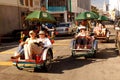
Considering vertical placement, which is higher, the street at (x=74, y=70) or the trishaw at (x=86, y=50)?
the trishaw at (x=86, y=50)

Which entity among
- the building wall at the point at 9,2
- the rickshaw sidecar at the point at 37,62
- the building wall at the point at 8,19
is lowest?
the rickshaw sidecar at the point at 37,62

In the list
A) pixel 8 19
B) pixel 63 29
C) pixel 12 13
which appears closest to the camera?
pixel 63 29

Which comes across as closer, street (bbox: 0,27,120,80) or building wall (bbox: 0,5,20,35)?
street (bbox: 0,27,120,80)

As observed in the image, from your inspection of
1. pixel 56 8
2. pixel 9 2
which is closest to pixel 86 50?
pixel 9 2

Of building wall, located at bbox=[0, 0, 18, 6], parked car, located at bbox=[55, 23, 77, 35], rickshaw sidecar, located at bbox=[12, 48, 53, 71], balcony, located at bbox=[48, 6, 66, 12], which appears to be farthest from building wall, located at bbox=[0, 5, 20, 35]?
balcony, located at bbox=[48, 6, 66, 12]

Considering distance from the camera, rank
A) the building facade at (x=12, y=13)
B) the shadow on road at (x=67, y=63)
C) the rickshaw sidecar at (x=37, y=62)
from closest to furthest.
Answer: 1. the rickshaw sidecar at (x=37, y=62)
2. the shadow on road at (x=67, y=63)
3. the building facade at (x=12, y=13)

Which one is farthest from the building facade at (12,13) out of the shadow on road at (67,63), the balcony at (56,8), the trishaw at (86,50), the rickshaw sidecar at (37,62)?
the balcony at (56,8)

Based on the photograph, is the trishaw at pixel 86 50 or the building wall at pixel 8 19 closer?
the trishaw at pixel 86 50

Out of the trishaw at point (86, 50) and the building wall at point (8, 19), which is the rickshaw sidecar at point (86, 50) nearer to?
the trishaw at point (86, 50)

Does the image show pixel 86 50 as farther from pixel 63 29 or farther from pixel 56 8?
pixel 56 8

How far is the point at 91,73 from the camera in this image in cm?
1017

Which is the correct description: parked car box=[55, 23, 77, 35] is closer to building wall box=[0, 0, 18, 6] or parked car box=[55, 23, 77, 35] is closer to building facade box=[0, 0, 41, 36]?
building facade box=[0, 0, 41, 36]

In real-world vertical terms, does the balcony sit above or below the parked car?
above

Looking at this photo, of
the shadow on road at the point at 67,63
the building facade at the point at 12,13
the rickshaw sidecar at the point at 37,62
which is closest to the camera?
the rickshaw sidecar at the point at 37,62
